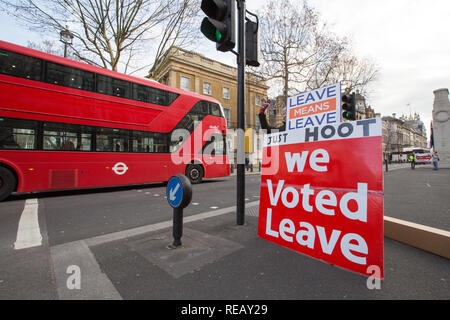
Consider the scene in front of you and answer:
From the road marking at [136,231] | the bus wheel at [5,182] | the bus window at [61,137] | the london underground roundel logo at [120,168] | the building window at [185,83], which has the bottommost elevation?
the road marking at [136,231]

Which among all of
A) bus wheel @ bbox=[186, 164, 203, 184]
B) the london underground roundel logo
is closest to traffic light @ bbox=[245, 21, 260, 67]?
the london underground roundel logo

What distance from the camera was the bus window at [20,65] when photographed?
6000 mm

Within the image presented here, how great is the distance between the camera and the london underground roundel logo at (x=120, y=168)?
314 inches

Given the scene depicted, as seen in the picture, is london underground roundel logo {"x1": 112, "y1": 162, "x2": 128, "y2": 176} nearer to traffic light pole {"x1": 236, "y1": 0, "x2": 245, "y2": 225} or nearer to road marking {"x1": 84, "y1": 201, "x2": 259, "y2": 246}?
road marking {"x1": 84, "y1": 201, "x2": 259, "y2": 246}

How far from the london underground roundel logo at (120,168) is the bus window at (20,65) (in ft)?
11.8

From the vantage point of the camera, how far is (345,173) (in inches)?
88.0

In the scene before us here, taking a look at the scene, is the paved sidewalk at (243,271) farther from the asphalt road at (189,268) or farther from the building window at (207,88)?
the building window at (207,88)

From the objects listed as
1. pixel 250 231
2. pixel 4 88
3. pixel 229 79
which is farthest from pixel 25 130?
pixel 229 79

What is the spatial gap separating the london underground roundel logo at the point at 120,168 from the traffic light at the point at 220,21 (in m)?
6.60

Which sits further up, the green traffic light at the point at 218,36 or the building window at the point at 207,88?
the building window at the point at 207,88

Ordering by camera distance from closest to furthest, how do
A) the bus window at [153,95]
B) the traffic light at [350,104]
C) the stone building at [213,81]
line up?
the traffic light at [350,104]
the bus window at [153,95]
the stone building at [213,81]

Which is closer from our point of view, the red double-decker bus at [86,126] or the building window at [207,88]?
the red double-decker bus at [86,126]

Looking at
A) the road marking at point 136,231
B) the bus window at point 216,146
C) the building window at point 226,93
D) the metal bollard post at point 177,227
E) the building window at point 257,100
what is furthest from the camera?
the building window at point 257,100

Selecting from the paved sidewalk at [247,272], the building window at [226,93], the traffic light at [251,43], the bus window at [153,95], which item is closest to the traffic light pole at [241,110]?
the traffic light at [251,43]
